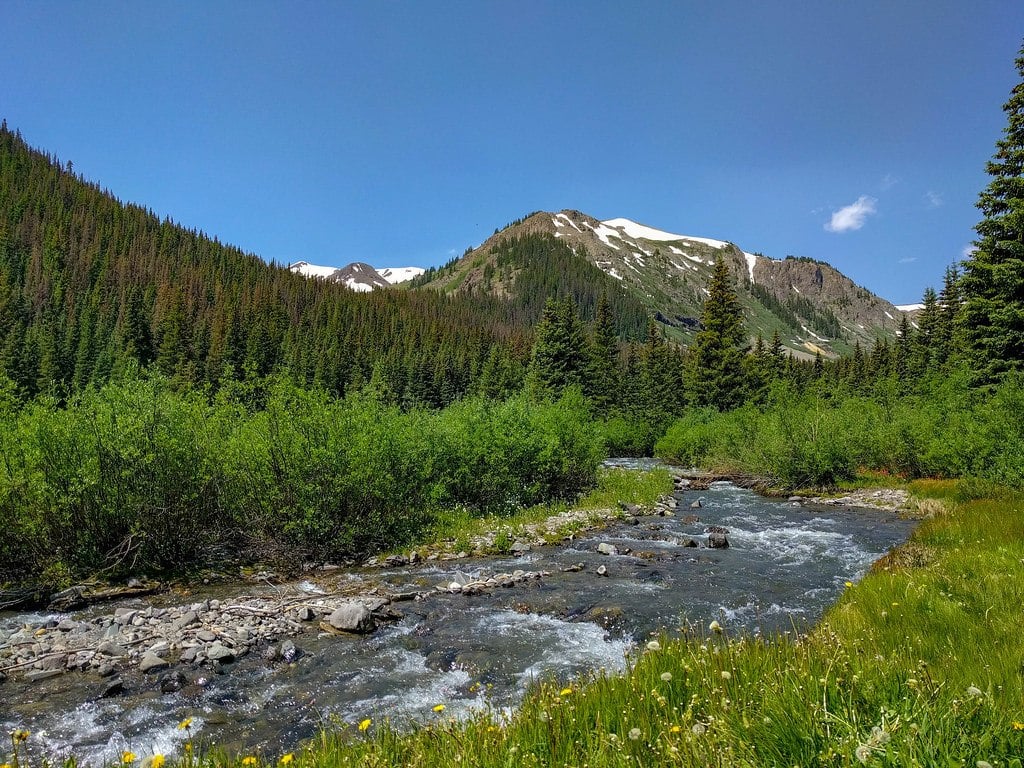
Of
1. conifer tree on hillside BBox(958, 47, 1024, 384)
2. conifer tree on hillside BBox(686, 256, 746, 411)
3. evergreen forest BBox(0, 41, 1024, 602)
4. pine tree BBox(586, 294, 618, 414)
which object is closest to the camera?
evergreen forest BBox(0, 41, 1024, 602)

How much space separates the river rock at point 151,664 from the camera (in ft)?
29.2

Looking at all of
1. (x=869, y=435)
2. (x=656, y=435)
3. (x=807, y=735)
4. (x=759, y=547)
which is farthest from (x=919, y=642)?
(x=656, y=435)

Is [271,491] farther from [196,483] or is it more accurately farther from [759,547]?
[759,547]

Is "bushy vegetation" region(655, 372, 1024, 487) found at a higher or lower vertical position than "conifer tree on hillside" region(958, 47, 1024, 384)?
lower

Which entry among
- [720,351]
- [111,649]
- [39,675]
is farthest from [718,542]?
[720,351]

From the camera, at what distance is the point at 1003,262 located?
92.6 feet

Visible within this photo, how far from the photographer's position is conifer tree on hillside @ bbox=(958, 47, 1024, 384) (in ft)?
88.2

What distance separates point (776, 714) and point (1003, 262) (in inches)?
1413

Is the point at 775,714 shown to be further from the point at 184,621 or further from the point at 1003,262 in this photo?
the point at 1003,262

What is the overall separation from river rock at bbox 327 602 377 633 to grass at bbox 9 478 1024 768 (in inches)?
172

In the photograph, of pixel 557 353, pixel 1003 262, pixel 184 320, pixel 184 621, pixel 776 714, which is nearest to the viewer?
→ pixel 776 714

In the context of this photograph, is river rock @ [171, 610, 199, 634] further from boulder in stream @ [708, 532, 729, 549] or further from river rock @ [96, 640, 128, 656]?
boulder in stream @ [708, 532, 729, 549]

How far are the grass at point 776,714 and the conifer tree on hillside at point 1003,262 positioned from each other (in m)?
28.4

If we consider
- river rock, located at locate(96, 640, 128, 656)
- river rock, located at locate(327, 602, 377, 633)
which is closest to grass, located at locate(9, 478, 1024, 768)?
river rock, located at locate(327, 602, 377, 633)
